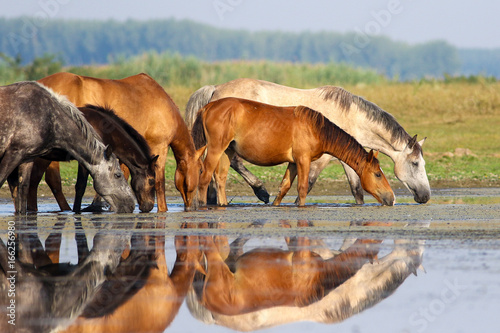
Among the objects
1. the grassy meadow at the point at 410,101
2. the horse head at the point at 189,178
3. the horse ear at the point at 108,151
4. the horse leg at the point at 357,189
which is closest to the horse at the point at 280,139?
the horse head at the point at 189,178

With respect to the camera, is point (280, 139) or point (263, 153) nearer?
point (280, 139)

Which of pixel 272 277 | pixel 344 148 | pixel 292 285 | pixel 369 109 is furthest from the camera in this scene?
pixel 369 109

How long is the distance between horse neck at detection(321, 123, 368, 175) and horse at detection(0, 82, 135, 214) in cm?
327

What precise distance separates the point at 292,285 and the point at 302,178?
267 inches

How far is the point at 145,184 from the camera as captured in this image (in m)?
11.4

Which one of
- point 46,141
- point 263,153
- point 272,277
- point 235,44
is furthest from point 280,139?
point 235,44

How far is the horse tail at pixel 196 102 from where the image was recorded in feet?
47.4

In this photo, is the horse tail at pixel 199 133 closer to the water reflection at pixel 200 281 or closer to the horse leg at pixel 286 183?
the horse leg at pixel 286 183

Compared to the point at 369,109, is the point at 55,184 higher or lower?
lower

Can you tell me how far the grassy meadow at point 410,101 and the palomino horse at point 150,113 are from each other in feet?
15.4

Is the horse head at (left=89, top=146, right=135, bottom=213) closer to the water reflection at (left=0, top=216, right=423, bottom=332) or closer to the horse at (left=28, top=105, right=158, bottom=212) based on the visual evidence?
the horse at (left=28, top=105, right=158, bottom=212)

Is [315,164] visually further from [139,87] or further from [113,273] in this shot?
[113,273]

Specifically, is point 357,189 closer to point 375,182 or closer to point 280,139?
point 375,182

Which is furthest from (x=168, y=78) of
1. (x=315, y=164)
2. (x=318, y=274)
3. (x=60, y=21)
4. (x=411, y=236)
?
(x=60, y=21)
